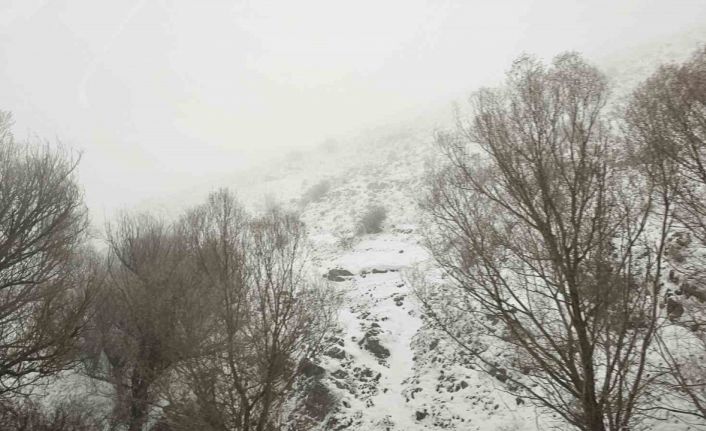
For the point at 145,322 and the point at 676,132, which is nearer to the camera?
the point at 676,132

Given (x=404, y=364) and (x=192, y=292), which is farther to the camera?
(x=404, y=364)

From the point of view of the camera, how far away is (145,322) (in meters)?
10.9

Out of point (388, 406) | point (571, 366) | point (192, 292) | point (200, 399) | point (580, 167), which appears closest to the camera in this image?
point (571, 366)

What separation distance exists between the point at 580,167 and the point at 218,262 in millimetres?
6852

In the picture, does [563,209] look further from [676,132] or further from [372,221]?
[372,221]

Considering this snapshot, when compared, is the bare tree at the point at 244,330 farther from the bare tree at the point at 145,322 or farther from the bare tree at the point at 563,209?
the bare tree at the point at 563,209

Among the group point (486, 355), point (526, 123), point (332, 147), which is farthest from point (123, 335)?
point (332, 147)

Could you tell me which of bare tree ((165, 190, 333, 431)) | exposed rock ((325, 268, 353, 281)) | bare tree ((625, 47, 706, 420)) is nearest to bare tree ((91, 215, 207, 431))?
bare tree ((165, 190, 333, 431))

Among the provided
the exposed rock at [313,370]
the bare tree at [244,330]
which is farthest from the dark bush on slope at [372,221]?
the bare tree at [244,330]

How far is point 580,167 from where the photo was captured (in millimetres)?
5340

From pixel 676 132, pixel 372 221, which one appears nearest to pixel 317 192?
pixel 372 221

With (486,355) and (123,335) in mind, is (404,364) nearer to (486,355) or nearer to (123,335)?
(486,355)

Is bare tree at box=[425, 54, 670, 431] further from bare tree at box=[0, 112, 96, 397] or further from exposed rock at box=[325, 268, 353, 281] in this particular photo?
exposed rock at box=[325, 268, 353, 281]

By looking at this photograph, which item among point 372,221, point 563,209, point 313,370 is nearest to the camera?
point 563,209
